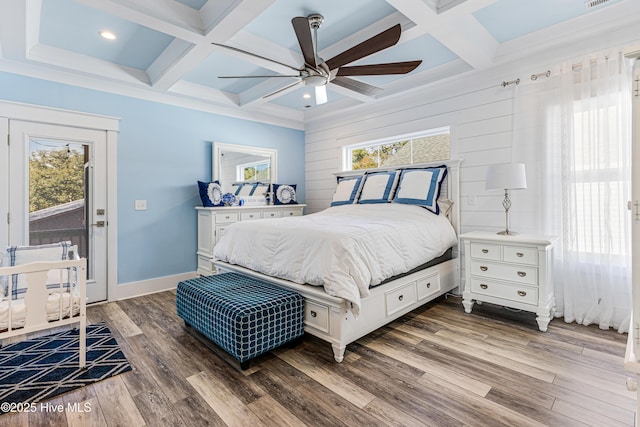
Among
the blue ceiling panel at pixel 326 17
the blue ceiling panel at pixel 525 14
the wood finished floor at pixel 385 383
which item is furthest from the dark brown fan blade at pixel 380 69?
the wood finished floor at pixel 385 383

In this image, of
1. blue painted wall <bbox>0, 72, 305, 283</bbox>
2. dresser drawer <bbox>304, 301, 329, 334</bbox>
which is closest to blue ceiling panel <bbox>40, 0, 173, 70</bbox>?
blue painted wall <bbox>0, 72, 305, 283</bbox>

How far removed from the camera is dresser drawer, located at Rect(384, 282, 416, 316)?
2635mm

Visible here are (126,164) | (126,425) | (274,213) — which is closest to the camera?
(126,425)

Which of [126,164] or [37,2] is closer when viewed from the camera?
[37,2]

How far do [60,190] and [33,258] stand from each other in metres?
1.13

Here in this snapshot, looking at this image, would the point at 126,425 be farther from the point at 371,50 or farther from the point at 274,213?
the point at 274,213

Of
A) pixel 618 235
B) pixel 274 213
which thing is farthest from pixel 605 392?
pixel 274 213

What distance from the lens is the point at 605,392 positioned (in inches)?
71.7

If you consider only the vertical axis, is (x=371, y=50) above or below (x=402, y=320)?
above

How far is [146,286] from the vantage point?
153 inches

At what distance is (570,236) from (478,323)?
1.13 meters

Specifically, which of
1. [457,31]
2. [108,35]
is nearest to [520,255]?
[457,31]

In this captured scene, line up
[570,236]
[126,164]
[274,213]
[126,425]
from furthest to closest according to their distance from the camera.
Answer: [274,213] < [126,164] < [570,236] < [126,425]

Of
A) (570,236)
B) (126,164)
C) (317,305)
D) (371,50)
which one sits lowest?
(317,305)
